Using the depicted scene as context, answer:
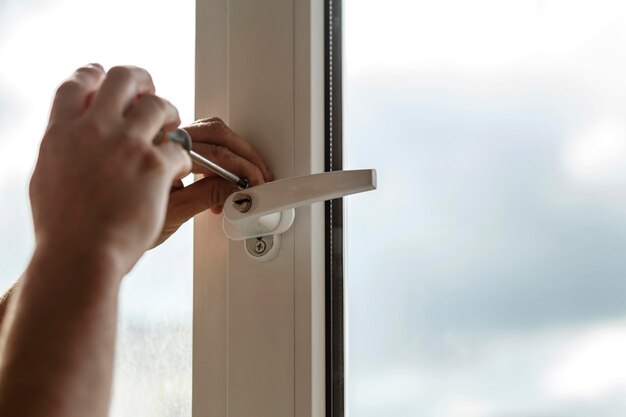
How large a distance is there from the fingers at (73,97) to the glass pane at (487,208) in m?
0.25

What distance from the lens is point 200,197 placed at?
76 cm

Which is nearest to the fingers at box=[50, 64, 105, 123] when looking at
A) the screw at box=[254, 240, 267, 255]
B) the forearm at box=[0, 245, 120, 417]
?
the forearm at box=[0, 245, 120, 417]

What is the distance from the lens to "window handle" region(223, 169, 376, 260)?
2.12 ft

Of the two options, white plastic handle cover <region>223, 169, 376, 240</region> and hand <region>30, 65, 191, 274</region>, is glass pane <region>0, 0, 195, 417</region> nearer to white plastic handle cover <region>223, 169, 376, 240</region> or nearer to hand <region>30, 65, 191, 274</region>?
white plastic handle cover <region>223, 169, 376, 240</region>

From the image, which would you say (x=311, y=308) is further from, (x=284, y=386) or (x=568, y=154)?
(x=568, y=154)

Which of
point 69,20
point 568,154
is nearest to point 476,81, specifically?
point 568,154

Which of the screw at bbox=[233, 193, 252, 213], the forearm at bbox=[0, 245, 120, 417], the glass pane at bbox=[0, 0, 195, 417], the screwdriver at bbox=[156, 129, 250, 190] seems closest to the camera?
the forearm at bbox=[0, 245, 120, 417]

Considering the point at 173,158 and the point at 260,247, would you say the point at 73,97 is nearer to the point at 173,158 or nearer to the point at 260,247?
the point at 173,158

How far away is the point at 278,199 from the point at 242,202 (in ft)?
0.12

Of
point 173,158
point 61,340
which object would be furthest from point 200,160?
point 61,340

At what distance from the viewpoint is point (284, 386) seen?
73 cm

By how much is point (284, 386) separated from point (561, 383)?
0.23m

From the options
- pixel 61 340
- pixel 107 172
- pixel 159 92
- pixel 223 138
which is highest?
pixel 159 92

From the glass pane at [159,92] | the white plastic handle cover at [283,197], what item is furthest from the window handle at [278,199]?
the glass pane at [159,92]
